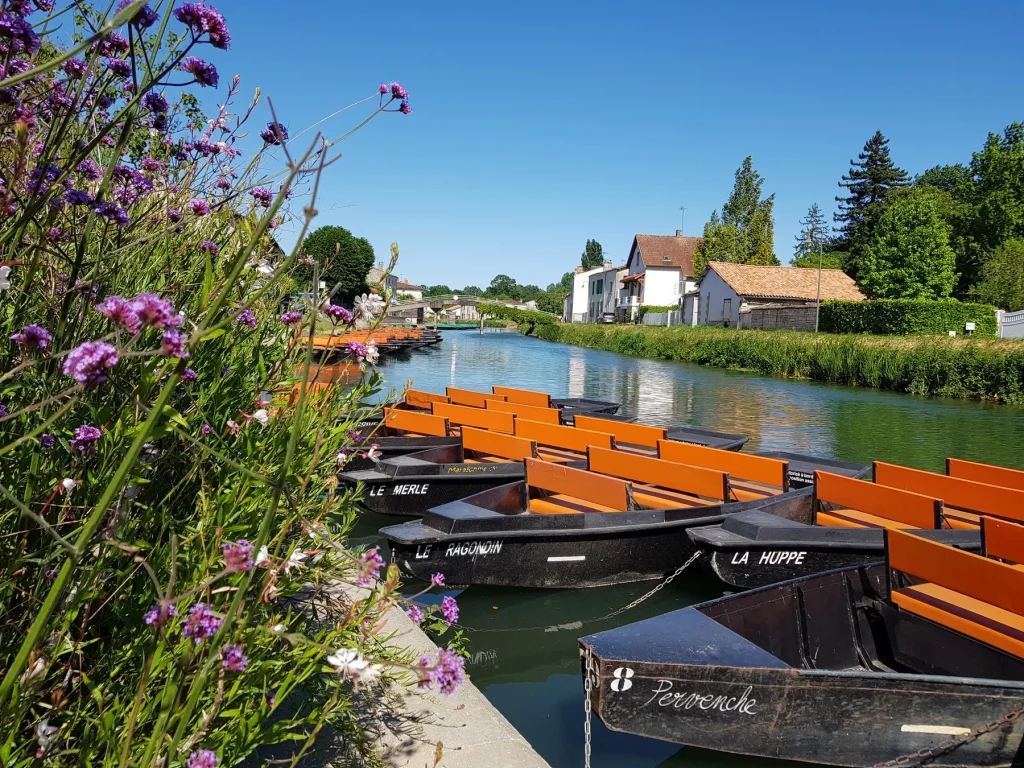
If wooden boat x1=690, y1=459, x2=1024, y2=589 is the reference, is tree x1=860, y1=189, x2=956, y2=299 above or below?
above

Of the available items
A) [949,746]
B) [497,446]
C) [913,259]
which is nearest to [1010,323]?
[913,259]

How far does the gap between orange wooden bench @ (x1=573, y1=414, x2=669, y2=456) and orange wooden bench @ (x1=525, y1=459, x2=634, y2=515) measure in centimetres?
199

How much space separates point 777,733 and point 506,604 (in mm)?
2887

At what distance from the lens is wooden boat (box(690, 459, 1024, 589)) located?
566 cm

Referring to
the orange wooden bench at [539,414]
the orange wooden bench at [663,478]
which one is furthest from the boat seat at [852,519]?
the orange wooden bench at [539,414]

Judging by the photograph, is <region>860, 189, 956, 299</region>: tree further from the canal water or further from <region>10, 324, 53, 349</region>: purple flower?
<region>10, 324, 53, 349</region>: purple flower

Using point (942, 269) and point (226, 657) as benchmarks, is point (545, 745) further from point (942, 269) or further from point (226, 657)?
point (942, 269)

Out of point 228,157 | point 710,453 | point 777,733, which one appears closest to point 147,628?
point 228,157

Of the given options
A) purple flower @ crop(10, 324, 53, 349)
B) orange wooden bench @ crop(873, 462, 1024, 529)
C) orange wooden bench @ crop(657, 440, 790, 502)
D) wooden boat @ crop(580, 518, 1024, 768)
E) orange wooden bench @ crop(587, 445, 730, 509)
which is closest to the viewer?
purple flower @ crop(10, 324, 53, 349)

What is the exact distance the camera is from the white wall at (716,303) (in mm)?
45625

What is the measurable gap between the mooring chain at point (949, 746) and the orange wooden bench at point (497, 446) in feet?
15.1

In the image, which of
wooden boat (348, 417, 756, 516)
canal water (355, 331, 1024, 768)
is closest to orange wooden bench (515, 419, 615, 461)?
wooden boat (348, 417, 756, 516)

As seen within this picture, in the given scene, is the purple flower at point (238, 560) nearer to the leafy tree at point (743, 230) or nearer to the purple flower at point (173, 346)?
the purple flower at point (173, 346)

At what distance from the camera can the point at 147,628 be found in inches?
74.1
